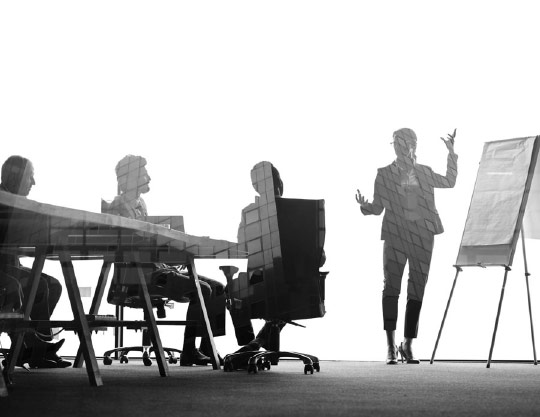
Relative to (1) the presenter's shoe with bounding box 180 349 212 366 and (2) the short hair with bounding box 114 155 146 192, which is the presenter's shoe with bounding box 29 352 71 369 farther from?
(2) the short hair with bounding box 114 155 146 192

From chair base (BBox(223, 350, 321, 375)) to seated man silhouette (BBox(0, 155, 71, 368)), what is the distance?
0.96 meters

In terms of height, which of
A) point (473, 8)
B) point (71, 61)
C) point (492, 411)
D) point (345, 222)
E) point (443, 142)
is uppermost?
point (473, 8)

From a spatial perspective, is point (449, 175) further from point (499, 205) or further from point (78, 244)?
point (78, 244)

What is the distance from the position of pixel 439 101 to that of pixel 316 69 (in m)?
0.93

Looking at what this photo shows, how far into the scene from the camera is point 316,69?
679 cm

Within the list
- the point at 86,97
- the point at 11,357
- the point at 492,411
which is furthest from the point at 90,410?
the point at 86,97

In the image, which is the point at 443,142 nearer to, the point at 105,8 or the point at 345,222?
Answer: the point at 345,222

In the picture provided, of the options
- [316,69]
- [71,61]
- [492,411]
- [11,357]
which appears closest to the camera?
[492,411]

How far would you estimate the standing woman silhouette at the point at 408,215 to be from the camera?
602cm

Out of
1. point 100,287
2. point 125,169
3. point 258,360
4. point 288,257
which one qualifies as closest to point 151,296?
point 100,287

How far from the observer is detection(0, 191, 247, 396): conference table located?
3.26 meters

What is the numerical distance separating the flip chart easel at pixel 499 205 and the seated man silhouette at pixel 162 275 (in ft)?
5.09

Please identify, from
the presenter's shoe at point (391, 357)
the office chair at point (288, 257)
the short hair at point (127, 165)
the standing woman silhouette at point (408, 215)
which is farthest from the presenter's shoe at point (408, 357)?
the short hair at point (127, 165)

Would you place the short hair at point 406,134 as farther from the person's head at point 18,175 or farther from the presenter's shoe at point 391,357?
the person's head at point 18,175
